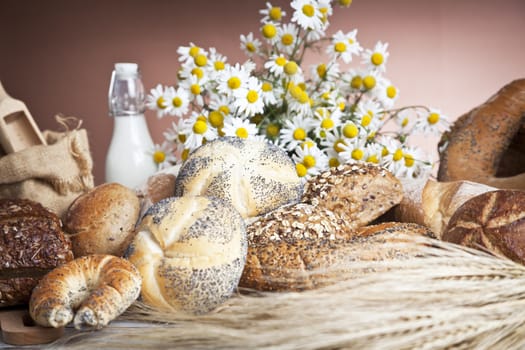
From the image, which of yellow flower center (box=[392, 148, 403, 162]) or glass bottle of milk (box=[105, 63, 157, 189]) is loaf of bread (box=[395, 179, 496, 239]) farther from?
glass bottle of milk (box=[105, 63, 157, 189])

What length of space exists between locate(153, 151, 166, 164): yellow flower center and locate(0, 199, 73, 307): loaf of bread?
2.12 feet

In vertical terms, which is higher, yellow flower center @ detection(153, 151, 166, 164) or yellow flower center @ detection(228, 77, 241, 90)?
yellow flower center @ detection(228, 77, 241, 90)

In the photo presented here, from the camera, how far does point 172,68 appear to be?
12.5ft

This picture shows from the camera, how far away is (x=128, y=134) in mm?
1758

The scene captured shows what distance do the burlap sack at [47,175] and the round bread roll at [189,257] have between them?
46 cm

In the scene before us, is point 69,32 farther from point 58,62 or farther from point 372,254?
point 372,254

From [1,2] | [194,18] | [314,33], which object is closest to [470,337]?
[314,33]

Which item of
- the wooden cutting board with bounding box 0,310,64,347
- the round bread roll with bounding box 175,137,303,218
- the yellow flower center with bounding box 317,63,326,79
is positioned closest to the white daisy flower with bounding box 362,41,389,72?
the yellow flower center with bounding box 317,63,326,79

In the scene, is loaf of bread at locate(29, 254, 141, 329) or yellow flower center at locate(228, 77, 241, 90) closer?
Result: loaf of bread at locate(29, 254, 141, 329)

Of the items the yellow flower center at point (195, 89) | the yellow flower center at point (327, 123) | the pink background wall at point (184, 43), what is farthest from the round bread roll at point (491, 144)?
the pink background wall at point (184, 43)

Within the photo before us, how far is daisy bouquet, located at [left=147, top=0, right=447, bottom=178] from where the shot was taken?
150cm

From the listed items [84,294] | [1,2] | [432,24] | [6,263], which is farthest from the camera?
[432,24]

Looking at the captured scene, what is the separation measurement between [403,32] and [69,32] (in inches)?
79.3

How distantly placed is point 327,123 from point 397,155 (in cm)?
19
